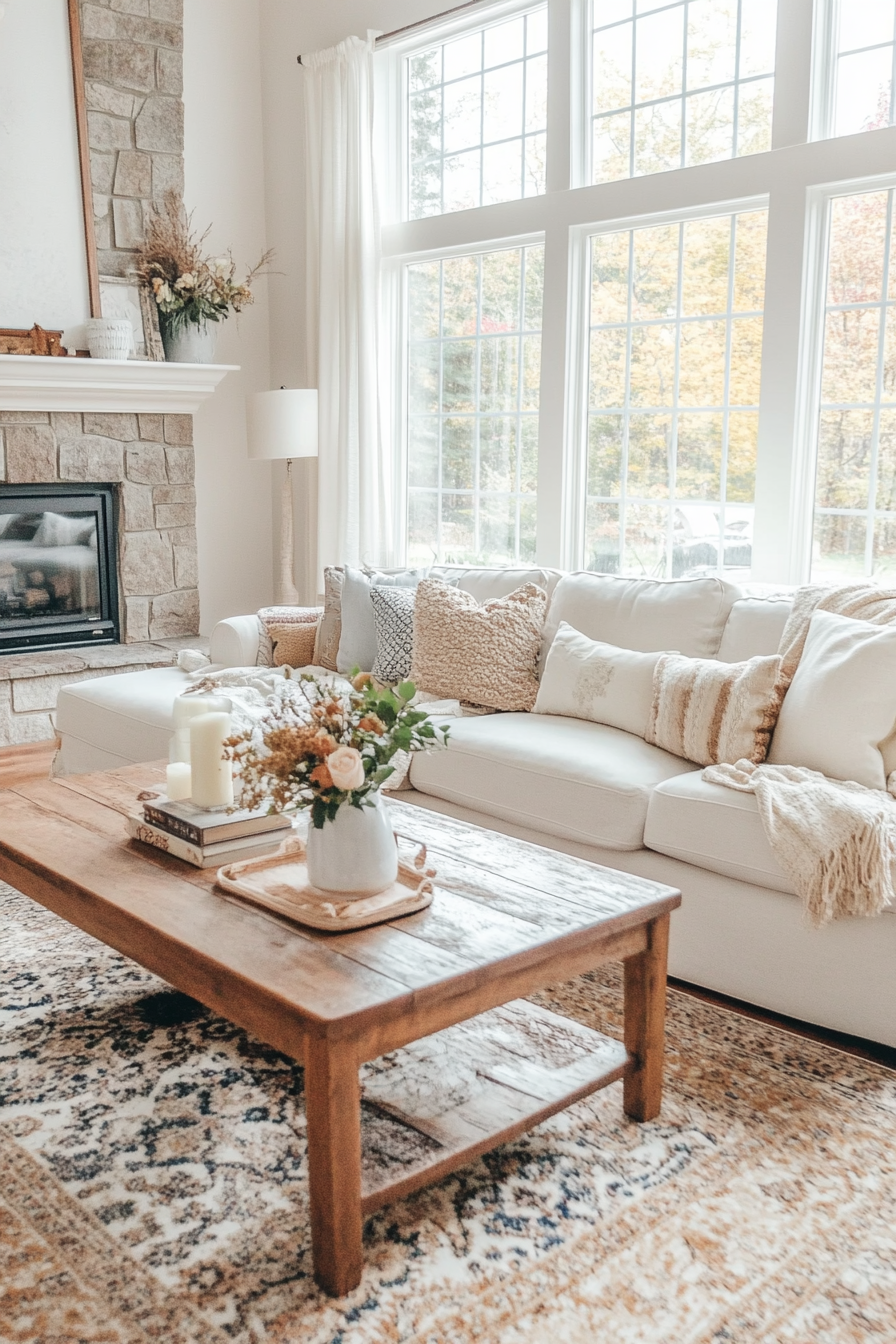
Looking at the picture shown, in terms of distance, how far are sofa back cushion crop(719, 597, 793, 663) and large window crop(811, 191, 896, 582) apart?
64 cm

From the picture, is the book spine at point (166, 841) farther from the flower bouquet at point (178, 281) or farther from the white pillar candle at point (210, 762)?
the flower bouquet at point (178, 281)

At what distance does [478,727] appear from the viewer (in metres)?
3.22

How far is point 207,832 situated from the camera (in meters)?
2.18

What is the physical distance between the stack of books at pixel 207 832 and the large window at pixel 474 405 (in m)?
2.71

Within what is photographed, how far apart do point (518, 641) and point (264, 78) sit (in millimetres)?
3562

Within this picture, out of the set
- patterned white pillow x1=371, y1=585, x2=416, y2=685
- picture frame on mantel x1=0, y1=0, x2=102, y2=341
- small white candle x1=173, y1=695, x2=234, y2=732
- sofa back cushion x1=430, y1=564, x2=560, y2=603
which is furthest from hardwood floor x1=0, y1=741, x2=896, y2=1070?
picture frame on mantel x1=0, y1=0, x2=102, y2=341

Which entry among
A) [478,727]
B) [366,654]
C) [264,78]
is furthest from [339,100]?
[478,727]

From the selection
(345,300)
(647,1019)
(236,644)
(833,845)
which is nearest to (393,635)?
(236,644)

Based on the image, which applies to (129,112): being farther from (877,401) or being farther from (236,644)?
(877,401)

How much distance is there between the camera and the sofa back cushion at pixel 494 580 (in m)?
3.73

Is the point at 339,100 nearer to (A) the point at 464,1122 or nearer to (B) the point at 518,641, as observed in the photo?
(B) the point at 518,641

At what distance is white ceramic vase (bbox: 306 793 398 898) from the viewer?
1.93 meters

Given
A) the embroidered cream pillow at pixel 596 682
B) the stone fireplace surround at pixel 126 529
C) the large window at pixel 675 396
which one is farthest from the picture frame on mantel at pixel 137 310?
the embroidered cream pillow at pixel 596 682

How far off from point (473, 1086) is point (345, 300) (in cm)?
384
